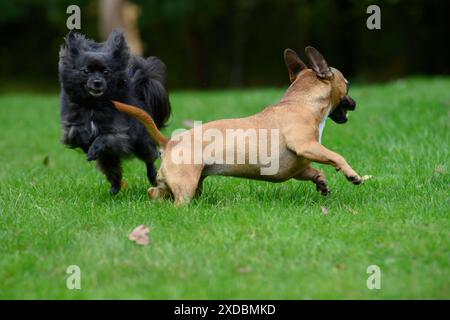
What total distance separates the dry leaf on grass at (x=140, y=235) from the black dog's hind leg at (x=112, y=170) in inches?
→ 65.1

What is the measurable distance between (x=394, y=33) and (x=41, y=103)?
46.2 feet

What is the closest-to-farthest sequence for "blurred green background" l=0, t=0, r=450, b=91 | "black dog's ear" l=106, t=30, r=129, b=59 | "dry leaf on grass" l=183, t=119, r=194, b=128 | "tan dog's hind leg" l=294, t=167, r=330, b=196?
"tan dog's hind leg" l=294, t=167, r=330, b=196
"black dog's ear" l=106, t=30, r=129, b=59
"dry leaf on grass" l=183, t=119, r=194, b=128
"blurred green background" l=0, t=0, r=450, b=91

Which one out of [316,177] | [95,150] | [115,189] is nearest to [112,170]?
[115,189]

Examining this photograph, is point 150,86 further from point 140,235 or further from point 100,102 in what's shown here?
point 140,235

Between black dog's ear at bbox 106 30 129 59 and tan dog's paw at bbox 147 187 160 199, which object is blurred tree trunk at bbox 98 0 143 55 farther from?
tan dog's paw at bbox 147 187 160 199

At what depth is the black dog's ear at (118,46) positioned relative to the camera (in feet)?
21.1

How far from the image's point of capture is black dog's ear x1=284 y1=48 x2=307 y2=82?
604 centimetres

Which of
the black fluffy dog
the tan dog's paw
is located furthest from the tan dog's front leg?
the black fluffy dog

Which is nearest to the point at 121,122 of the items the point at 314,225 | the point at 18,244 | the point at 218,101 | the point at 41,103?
the point at 18,244

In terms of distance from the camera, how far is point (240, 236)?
486 centimetres

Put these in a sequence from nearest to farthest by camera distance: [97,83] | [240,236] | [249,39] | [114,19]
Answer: [240,236] < [97,83] < [114,19] < [249,39]

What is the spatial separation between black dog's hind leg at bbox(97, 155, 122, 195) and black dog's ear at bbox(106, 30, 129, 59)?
0.93m

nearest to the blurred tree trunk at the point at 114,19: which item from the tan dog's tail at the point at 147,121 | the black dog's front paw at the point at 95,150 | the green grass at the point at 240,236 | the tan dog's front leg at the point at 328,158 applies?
the green grass at the point at 240,236

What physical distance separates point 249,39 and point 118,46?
2238 centimetres
